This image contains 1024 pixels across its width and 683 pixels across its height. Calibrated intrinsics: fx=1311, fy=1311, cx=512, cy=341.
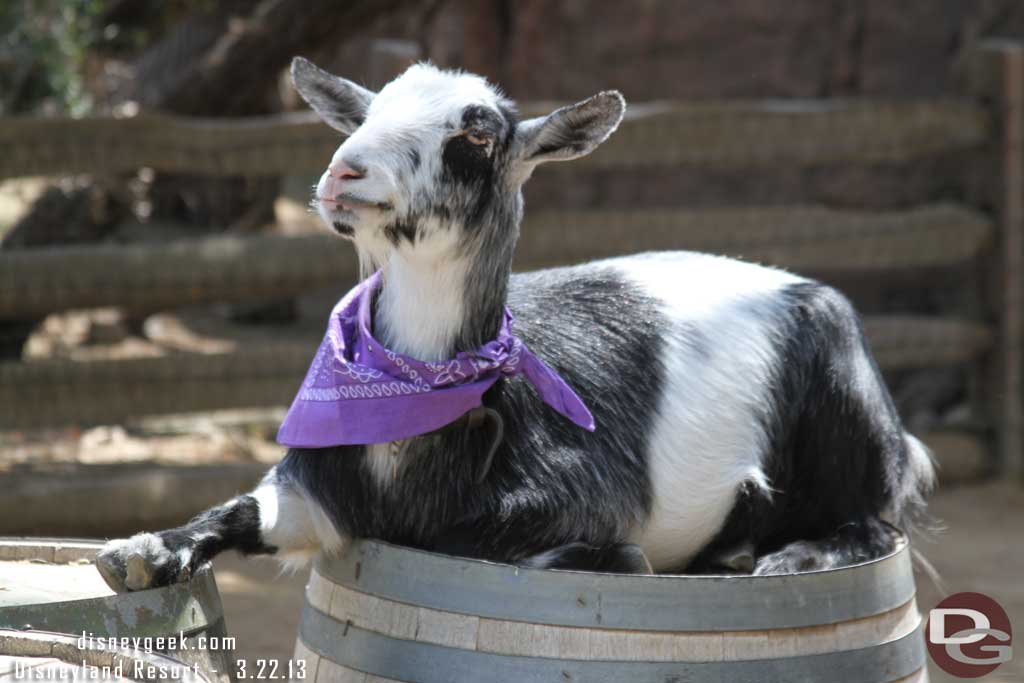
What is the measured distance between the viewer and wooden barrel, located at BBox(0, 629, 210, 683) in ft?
5.08

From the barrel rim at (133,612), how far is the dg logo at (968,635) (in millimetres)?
1397

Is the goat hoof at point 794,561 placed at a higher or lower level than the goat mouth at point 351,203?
lower

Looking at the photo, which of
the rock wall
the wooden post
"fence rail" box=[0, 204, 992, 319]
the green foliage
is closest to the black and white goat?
"fence rail" box=[0, 204, 992, 319]

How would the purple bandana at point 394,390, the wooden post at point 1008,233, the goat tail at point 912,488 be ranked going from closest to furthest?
the purple bandana at point 394,390, the goat tail at point 912,488, the wooden post at point 1008,233

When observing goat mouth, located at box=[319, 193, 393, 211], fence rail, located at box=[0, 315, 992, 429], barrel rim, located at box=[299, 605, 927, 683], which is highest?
goat mouth, located at box=[319, 193, 393, 211]

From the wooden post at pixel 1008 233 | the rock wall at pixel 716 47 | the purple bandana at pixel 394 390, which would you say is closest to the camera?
the purple bandana at pixel 394 390

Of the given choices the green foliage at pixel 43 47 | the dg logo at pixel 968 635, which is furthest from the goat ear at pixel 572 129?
the green foliage at pixel 43 47

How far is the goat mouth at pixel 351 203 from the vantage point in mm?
1915

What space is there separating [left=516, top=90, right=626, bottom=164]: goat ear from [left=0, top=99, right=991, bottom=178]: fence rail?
2.46 meters

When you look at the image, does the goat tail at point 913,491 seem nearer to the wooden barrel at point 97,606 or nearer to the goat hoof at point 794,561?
the goat hoof at point 794,561

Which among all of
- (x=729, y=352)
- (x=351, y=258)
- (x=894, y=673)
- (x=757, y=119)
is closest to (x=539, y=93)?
→ (x=757, y=119)

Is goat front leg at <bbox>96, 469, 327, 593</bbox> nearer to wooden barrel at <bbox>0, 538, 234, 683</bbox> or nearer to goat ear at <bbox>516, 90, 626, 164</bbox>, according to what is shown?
wooden barrel at <bbox>0, 538, 234, 683</bbox>

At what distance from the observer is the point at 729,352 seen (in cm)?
238

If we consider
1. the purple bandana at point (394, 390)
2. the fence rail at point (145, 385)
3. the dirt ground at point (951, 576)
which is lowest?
the dirt ground at point (951, 576)
